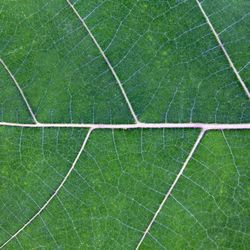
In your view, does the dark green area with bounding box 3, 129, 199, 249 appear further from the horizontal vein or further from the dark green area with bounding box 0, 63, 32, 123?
the dark green area with bounding box 0, 63, 32, 123

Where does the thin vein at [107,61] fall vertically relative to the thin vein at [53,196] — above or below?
above

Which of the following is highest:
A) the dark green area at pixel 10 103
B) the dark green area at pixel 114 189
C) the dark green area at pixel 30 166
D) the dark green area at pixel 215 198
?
the dark green area at pixel 10 103

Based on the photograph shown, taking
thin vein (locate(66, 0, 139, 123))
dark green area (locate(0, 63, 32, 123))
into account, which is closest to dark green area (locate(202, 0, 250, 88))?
thin vein (locate(66, 0, 139, 123))

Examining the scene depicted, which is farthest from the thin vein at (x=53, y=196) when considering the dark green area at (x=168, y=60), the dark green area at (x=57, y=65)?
the dark green area at (x=168, y=60)

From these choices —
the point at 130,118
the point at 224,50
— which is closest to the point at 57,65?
the point at 130,118

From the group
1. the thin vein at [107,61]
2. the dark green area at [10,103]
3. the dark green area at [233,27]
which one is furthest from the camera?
the dark green area at [10,103]

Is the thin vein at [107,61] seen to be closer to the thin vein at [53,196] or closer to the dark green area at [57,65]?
the dark green area at [57,65]

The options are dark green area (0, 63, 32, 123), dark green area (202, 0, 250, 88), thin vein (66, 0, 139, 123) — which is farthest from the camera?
dark green area (0, 63, 32, 123)

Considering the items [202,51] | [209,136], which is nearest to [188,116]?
[209,136]

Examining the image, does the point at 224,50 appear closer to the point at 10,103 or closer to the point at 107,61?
the point at 107,61
